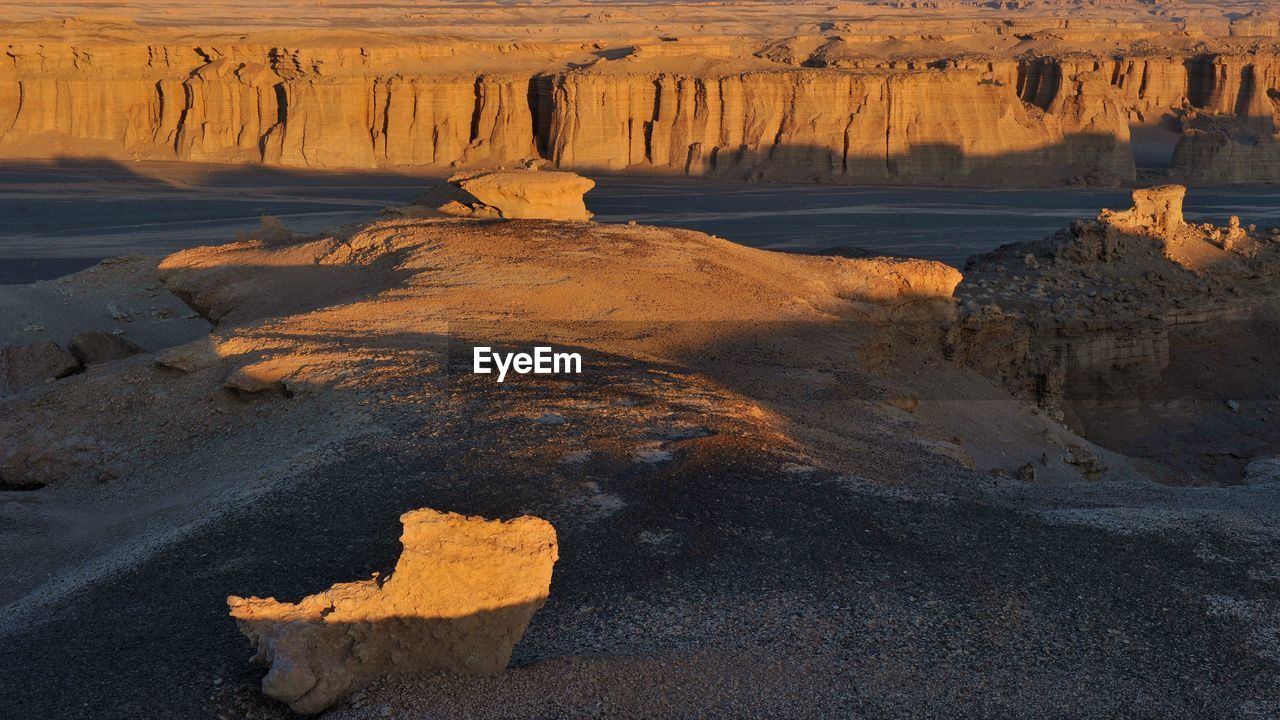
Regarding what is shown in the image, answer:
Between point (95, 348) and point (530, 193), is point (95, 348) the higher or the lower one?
the lower one

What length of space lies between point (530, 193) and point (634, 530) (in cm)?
1222

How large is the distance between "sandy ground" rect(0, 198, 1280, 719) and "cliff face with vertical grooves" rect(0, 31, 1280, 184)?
35585mm

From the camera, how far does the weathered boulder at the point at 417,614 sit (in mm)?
5594

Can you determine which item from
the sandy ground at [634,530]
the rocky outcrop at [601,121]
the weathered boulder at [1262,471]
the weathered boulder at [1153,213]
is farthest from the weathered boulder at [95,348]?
the rocky outcrop at [601,121]

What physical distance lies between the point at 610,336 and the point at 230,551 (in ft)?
17.9

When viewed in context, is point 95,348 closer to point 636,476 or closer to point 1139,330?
point 636,476

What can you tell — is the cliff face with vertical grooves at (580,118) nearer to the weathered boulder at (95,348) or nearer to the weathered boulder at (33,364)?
the weathered boulder at (95,348)

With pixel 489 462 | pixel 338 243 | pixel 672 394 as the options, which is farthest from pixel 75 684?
pixel 338 243

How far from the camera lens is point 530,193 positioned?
19.1 m

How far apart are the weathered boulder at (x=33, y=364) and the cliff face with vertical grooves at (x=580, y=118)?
32671mm

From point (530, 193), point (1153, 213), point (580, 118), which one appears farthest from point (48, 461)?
point (580, 118)

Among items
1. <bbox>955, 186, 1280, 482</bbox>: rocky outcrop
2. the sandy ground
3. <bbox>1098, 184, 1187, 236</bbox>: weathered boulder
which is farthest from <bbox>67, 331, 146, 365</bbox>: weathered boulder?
<bbox>1098, 184, 1187, 236</bbox>: weathered boulder

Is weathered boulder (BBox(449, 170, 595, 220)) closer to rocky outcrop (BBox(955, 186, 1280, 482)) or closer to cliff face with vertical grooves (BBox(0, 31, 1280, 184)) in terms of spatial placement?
rocky outcrop (BBox(955, 186, 1280, 482))

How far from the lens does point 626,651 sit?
614cm
